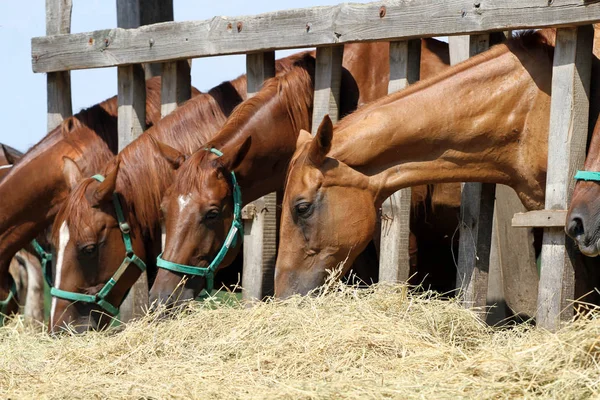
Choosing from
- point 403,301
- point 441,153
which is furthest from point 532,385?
point 441,153

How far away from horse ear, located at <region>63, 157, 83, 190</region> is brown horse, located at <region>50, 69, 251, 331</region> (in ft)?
0.59

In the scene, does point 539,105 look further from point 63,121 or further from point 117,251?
point 63,121

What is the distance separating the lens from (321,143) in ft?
15.0

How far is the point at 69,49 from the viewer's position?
670cm

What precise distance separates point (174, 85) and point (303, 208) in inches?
79.1

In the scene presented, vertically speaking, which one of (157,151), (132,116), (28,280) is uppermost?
(132,116)

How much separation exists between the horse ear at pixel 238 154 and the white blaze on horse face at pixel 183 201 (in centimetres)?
30

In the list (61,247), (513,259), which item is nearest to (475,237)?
(513,259)

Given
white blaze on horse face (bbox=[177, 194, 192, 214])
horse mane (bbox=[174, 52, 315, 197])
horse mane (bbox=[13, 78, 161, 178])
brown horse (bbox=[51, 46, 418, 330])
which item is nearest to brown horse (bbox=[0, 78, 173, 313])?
horse mane (bbox=[13, 78, 161, 178])

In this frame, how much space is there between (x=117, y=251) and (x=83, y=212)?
307 mm

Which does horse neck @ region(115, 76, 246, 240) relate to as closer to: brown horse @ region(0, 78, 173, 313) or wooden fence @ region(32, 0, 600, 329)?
wooden fence @ region(32, 0, 600, 329)

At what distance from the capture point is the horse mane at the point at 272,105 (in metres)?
5.28

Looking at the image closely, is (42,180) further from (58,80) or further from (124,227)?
(124,227)

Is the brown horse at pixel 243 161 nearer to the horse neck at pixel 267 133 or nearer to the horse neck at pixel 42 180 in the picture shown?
the horse neck at pixel 267 133
